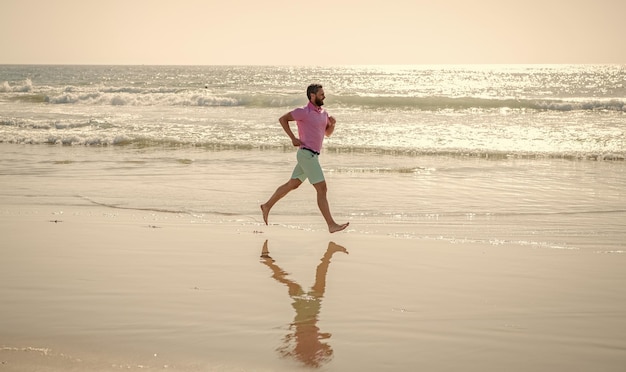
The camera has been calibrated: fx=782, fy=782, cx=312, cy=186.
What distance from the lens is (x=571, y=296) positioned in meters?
5.80

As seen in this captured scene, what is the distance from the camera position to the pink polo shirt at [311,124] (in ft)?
27.0

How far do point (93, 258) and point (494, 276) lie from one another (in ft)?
11.4

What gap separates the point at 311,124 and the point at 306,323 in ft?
11.7

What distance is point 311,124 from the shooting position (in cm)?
828

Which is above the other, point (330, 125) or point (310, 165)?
point (330, 125)

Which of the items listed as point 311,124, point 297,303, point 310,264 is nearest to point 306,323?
point 297,303

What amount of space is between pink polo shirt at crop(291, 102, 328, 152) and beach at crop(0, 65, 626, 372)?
101 centimetres

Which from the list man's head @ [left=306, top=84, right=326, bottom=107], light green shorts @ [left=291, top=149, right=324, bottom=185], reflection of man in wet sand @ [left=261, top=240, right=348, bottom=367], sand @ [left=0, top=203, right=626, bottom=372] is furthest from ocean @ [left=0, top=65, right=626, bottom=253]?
reflection of man in wet sand @ [left=261, top=240, right=348, bottom=367]

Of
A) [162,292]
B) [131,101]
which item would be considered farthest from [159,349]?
[131,101]

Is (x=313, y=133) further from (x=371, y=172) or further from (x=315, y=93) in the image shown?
(x=371, y=172)

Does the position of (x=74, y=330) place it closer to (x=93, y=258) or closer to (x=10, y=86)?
(x=93, y=258)

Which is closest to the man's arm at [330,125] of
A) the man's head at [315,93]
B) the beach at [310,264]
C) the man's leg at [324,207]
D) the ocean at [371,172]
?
the man's head at [315,93]

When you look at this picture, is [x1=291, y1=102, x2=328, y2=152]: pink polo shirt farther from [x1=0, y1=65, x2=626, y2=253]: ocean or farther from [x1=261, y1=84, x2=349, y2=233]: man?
[x1=0, y1=65, x2=626, y2=253]: ocean

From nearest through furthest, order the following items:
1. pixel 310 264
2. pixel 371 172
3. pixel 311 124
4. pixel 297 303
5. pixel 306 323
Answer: pixel 306 323
pixel 297 303
pixel 310 264
pixel 311 124
pixel 371 172
